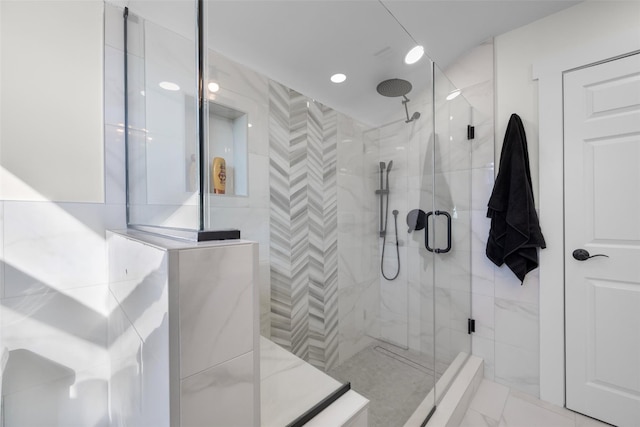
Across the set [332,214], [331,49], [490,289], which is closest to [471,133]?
[490,289]

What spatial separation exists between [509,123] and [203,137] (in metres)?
1.87

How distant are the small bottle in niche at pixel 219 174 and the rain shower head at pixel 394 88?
0.80 meters

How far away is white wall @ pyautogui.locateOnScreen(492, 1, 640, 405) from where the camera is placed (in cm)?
150

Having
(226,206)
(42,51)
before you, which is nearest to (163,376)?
(226,206)

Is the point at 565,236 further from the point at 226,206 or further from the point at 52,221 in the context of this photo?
the point at 52,221

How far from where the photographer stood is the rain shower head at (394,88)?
4.17 feet

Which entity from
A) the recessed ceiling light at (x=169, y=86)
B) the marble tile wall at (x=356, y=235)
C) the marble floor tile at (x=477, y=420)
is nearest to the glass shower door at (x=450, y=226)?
the marble floor tile at (x=477, y=420)

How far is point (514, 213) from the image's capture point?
62.4 inches

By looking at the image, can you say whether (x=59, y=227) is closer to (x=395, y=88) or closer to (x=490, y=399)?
(x=395, y=88)

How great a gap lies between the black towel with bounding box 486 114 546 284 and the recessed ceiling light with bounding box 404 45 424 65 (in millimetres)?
777

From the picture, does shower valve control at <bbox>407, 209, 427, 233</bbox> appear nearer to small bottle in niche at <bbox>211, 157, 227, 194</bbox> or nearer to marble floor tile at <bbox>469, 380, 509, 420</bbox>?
small bottle in niche at <bbox>211, 157, 227, 194</bbox>

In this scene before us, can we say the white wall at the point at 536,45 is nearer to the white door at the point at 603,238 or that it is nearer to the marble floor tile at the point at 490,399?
the white door at the point at 603,238

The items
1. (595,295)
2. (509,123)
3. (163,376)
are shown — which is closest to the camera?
(163,376)

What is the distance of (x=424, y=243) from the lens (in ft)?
4.84
